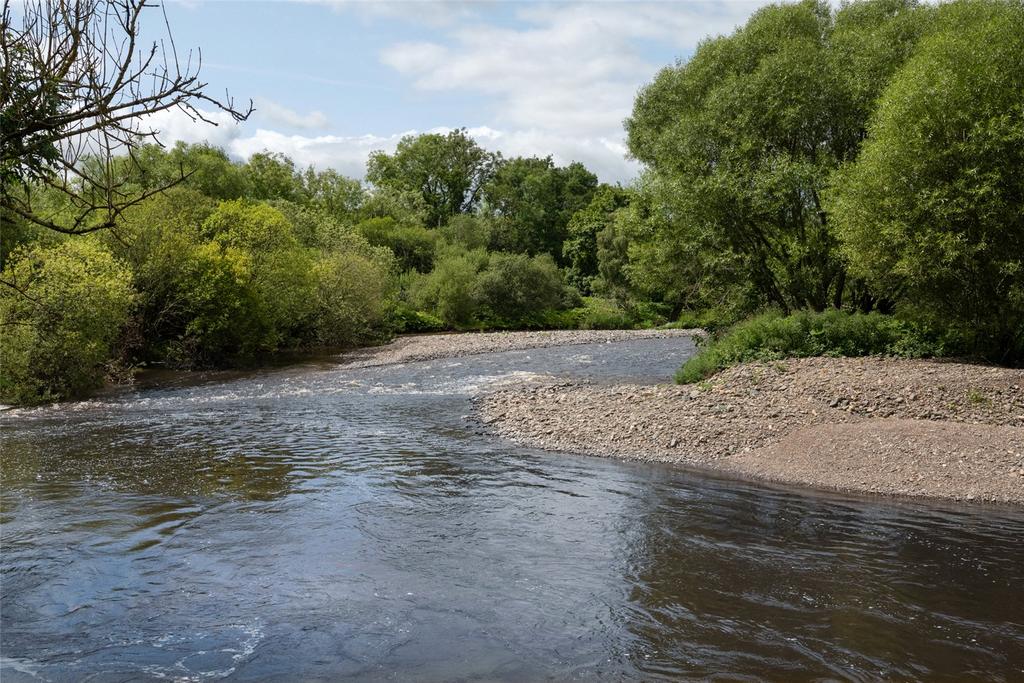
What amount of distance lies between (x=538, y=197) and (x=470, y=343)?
158ft

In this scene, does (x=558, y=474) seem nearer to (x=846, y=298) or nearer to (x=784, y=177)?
(x=784, y=177)

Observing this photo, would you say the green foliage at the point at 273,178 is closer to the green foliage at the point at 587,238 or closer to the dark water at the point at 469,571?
the green foliage at the point at 587,238

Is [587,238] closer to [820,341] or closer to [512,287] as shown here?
[512,287]

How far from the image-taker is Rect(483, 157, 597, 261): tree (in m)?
83.1

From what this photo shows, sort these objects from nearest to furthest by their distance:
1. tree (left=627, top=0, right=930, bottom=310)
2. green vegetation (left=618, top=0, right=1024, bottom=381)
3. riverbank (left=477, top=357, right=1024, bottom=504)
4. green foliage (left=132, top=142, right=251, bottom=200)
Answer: riverbank (left=477, top=357, right=1024, bottom=504) < green vegetation (left=618, top=0, right=1024, bottom=381) < tree (left=627, top=0, right=930, bottom=310) < green foliage (left=132, top=142, right=251, bottom=200)

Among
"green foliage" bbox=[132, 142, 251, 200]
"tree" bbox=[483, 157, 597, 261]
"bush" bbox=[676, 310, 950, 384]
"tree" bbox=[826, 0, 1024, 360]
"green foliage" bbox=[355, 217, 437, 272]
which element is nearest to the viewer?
"tree" bbox=[826, 0, 1024, 360]

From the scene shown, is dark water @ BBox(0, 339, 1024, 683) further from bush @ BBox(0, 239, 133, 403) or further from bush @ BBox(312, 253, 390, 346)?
bush @ BBox(312, 253, 390, 346)

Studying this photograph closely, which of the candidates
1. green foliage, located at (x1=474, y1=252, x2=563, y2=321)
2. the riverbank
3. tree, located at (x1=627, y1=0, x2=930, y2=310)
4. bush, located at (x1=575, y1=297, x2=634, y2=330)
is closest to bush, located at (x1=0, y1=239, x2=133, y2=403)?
the riverbank

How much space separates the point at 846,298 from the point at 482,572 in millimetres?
25112

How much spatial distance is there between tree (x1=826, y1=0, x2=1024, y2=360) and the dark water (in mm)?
9488

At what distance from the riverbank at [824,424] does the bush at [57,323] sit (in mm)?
12687

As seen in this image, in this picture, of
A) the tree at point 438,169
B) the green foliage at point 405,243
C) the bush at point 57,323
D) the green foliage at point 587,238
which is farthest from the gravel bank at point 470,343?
the tree at point 438,169

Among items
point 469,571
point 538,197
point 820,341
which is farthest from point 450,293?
point 469,571

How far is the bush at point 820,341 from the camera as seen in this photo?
2262 centimetres
